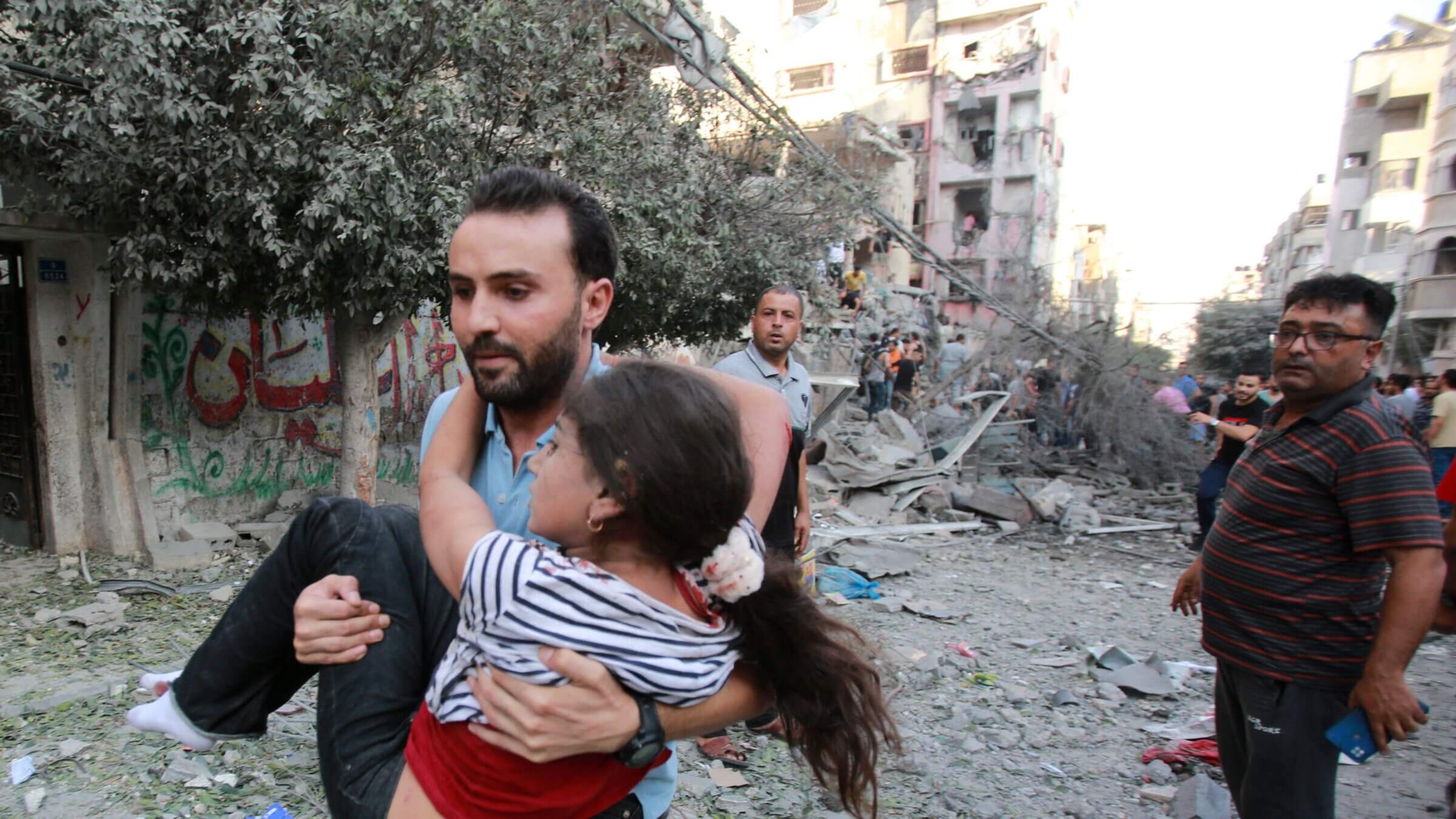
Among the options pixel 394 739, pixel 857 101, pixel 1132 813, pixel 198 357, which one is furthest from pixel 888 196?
pixel 394 739

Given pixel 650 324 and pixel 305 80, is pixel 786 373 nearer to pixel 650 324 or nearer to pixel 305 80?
pixel 305 80

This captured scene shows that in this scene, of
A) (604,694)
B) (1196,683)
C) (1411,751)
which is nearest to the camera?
(604,694)

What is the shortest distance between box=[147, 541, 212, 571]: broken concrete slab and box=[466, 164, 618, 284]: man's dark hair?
633 cm

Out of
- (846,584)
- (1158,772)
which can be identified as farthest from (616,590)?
(846,584)

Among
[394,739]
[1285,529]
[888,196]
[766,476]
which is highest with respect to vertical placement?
[888,196]

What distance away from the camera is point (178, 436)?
280 inches

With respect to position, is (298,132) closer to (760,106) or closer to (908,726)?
(908,726)

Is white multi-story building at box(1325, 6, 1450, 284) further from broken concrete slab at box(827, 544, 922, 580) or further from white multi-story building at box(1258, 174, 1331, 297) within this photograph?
broken concrete slab at box(827, 544, 922, 580)

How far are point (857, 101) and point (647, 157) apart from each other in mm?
31228

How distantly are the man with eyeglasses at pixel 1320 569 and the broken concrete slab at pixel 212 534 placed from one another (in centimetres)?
727

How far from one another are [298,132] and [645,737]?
5.09 m

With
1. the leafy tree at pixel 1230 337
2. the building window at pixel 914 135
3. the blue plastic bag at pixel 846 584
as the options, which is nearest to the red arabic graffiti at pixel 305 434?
the blue plastic bag at pixel 846 584

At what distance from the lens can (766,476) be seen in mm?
1629

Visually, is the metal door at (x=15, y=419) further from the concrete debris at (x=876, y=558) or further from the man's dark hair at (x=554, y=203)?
the man's dark hair at (x=554, y=203)
